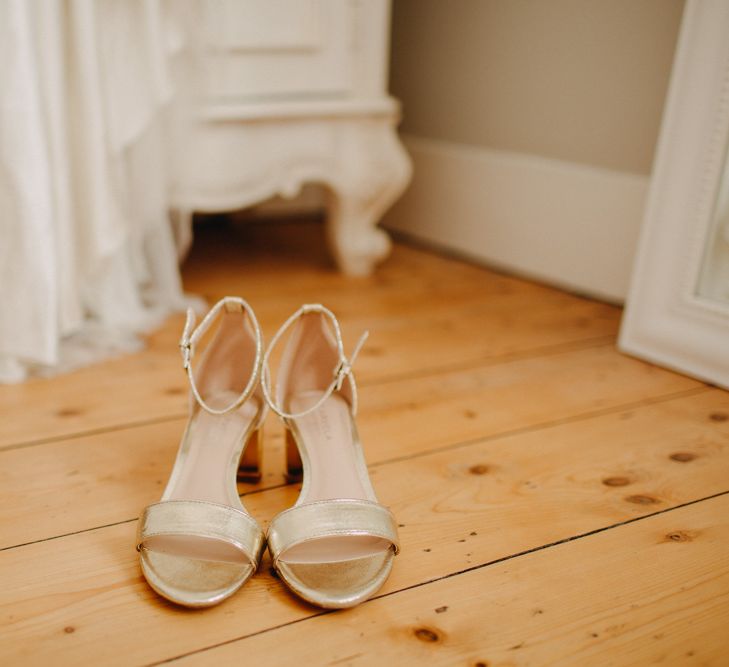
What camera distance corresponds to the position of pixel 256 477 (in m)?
0.79

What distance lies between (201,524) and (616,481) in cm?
48

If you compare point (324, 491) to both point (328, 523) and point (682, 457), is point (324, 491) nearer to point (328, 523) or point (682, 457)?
point (328, 523)

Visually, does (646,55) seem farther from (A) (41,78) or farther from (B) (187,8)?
(A) (41,78)

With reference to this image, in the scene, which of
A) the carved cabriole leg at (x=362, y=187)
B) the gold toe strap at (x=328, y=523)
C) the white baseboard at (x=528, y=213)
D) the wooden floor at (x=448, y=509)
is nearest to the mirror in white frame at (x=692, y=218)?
the wooden floor at (x=448, y=509)

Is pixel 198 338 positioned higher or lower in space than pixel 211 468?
higher

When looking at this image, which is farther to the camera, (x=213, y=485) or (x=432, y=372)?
(x=432, y=372)

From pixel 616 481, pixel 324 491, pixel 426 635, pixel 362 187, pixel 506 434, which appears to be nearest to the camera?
pixel 426 635

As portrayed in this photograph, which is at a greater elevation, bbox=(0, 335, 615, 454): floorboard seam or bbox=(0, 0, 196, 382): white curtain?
bbox=(0, 0, 196, 382): white curtain

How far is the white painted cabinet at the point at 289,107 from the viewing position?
4.15ft

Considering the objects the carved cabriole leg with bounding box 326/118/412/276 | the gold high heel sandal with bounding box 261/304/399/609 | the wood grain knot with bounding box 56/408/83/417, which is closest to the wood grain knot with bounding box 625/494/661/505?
the gold high heel sandal with bounding box 261/304/399/609

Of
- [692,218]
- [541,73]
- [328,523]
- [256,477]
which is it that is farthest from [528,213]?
[328,523]

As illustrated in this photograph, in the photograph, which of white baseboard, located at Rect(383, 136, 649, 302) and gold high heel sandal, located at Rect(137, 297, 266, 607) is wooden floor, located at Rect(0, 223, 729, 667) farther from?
white baseboard, located at Rect(383, 136, 649, 302)

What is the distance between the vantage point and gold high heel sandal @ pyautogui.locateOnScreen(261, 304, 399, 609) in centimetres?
61

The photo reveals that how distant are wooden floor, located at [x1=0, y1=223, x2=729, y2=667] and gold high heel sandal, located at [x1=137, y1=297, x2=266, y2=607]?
29 millimetres
